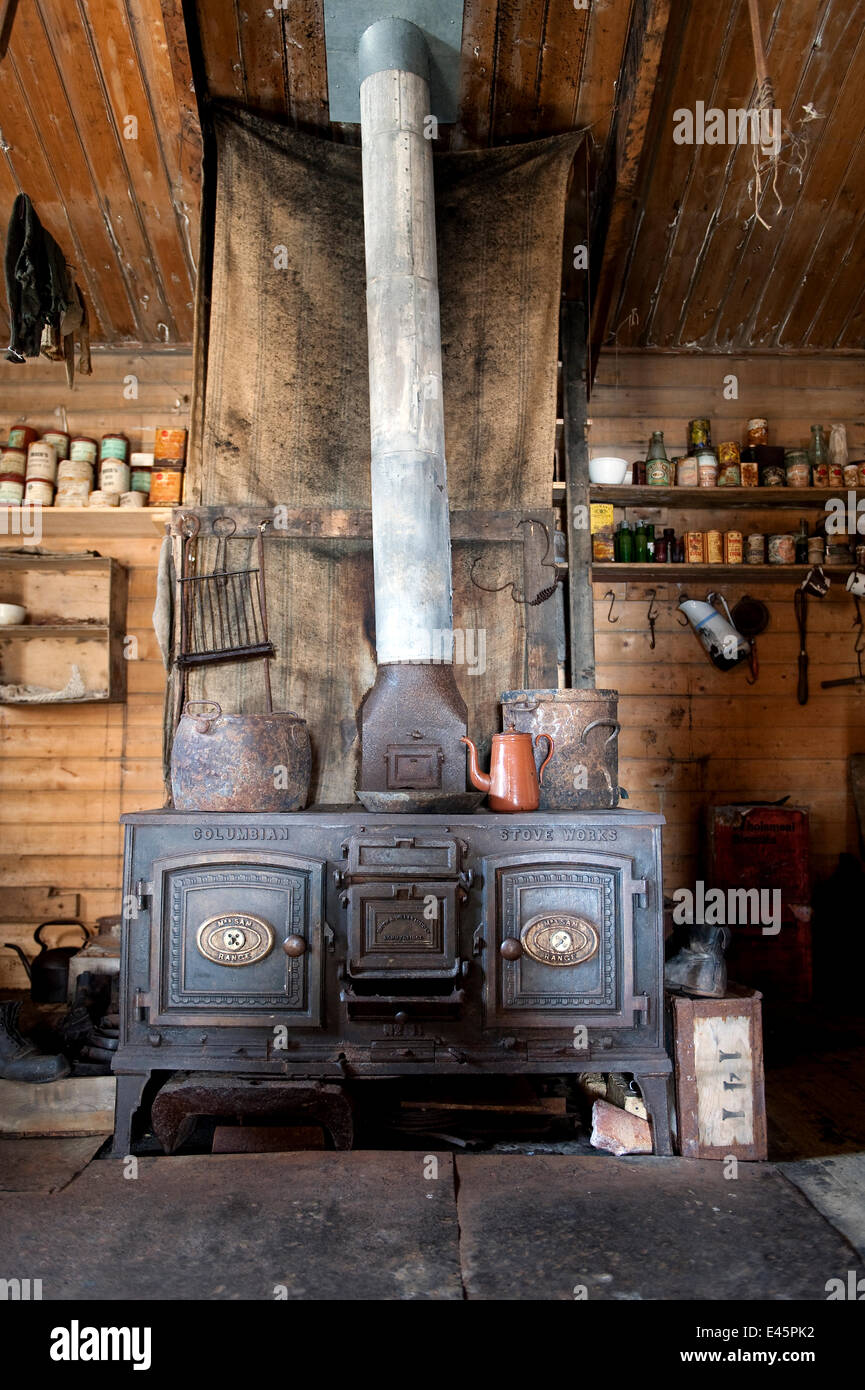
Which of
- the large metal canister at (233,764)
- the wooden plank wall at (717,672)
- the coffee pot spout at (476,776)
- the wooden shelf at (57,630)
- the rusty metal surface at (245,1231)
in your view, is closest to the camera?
the rusty metal surface at (245,1231)

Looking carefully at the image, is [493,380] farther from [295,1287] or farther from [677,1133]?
[295,1287]

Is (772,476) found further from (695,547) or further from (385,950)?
(385,950)

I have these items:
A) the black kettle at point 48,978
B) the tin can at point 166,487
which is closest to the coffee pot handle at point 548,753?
the tin can at point 166,487

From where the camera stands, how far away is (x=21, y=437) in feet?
13.0

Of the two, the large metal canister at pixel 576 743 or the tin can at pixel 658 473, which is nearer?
the large metal canister at pixel 576 743

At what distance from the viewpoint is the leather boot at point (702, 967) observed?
2367mm

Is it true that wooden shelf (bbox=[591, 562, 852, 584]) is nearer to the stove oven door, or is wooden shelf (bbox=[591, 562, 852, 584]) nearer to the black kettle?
the stove oven door

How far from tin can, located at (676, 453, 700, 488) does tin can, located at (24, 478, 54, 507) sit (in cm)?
277

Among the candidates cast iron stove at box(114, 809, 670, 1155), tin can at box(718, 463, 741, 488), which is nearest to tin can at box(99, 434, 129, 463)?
cast iron stove at box(114, 809, 670, 1155)

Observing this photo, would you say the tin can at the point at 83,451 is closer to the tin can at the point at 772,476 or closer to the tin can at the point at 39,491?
the tin can at the point at 39,491

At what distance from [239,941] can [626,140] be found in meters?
2.91

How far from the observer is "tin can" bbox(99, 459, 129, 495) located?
3.89 m

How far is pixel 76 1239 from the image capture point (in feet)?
6.04

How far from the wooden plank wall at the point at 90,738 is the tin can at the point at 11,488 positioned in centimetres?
28
